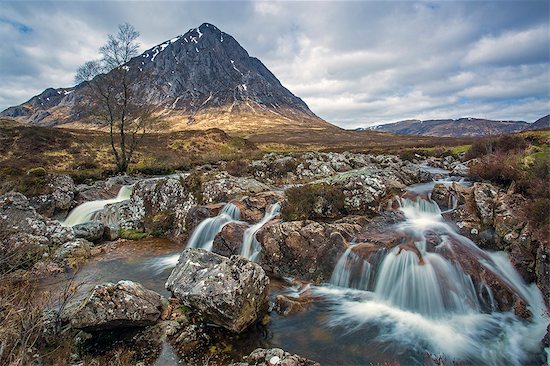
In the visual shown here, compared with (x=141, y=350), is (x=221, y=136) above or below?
above

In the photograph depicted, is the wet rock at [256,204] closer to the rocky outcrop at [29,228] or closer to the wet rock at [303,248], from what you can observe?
the wet rock at [303,248]

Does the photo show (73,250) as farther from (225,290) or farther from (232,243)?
(225,290)

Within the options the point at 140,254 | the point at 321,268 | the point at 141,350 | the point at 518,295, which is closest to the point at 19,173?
the point at 140,254

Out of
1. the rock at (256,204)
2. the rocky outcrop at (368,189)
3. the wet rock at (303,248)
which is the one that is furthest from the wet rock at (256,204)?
the rocky outcrop at (368,189)

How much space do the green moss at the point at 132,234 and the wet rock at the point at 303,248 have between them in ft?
28.4

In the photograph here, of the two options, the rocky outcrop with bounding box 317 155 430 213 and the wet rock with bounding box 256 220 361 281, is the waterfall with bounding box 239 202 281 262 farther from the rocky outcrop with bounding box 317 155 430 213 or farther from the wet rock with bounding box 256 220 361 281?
the rocky outcrop with bounding box 317 155 430 213

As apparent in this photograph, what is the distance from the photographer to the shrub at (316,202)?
16641 mm

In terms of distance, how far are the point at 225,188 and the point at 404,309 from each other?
41.7 feet

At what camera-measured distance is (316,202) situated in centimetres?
1722

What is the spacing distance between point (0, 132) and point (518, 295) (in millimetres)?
64229

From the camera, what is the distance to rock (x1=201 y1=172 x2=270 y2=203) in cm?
1950

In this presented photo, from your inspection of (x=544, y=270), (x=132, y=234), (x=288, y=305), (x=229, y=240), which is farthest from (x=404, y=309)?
(x=132, y=234)

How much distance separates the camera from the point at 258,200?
18094 mm

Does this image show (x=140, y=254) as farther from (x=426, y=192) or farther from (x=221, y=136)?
(x=221, y=136)
